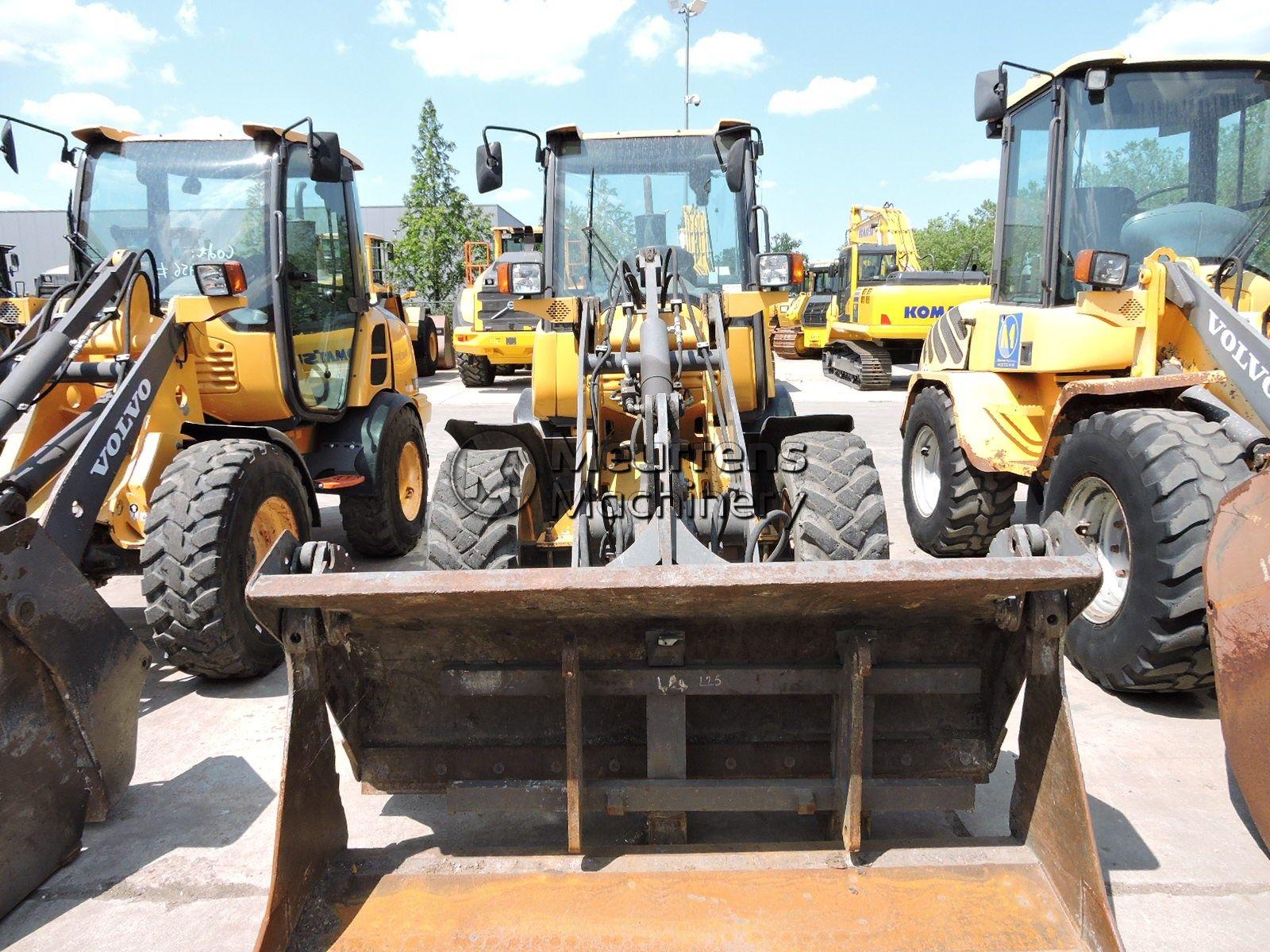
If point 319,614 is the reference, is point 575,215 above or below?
above

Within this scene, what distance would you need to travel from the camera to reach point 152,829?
10.1 feet

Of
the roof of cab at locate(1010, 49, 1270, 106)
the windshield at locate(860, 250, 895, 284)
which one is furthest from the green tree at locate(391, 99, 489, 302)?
the roof of cab at locate(1010, 49, 1270, 106)

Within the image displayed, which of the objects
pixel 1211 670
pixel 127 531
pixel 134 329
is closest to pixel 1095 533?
pixel 1211 670

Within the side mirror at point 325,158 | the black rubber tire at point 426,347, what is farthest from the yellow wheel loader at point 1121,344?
the black rubber tire at point 426,347

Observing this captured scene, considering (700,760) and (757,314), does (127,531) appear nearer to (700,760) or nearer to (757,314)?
(700,760)

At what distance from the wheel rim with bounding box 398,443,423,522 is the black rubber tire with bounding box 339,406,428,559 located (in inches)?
4.9

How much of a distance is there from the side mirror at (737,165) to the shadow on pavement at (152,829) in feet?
12.2

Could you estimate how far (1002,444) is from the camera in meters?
5.02

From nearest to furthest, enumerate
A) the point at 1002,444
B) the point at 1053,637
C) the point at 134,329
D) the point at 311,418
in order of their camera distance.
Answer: the point at 1053,637, the point at 134,329, the point at 1002,444, the point at 311,418

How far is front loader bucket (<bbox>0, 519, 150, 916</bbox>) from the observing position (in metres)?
2.76

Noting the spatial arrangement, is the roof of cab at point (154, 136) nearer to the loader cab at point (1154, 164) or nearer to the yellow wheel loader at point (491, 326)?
the loader cab at point (1154, 164)

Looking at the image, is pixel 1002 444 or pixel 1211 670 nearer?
pixel 1211 670

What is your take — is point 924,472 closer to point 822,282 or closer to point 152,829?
point 152,829

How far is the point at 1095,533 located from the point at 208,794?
4.00m
